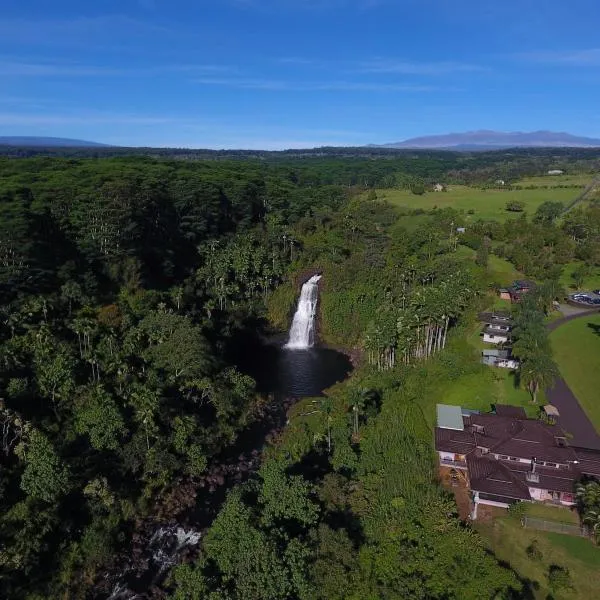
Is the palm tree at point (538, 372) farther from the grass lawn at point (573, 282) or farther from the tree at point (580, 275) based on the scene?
the tree at point (580, 275)

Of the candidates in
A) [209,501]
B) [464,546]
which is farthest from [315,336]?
[464,546]

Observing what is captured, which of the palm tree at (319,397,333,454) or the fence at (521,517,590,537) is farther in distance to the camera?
the palm tree at (319,397,333,454)

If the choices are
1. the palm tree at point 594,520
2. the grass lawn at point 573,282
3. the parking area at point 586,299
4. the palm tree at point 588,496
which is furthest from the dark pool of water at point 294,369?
the grass lawn at point 573,282

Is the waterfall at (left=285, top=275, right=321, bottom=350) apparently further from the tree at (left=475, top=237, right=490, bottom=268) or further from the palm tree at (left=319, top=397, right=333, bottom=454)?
the tree at (left=475, top=237, right=490, bottom=268)

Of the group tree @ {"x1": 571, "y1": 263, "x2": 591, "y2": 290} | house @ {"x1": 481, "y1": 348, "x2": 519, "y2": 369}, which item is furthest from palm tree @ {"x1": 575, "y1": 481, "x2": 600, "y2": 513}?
→ tree @ {"x1": 571, "y1": 263, "x2": 591, "y2": 290}

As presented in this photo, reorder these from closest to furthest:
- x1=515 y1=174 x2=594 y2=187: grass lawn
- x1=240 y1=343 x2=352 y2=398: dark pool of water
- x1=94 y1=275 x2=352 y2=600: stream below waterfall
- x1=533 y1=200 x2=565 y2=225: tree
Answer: x1=94 y1=275 x2=352 y2=600: stream below waterfall → x1=240 y1=343 x2=352 y2=398: dark pool of water → x1=533 y1=200 x2=565 y2=225: tree → x1=515 y1=174 x2=594 y2=187: grass lawn

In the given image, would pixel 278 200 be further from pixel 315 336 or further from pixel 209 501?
pixel 209 501
